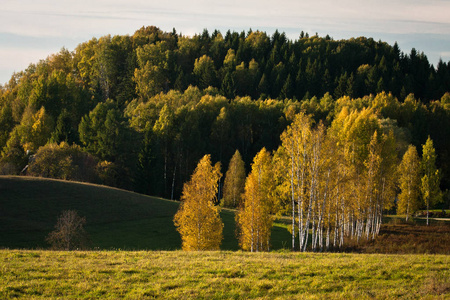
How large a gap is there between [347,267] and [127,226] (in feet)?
125

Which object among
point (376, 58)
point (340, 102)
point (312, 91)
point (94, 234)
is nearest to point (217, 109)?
point (340, 102)

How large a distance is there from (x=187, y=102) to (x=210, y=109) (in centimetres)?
752

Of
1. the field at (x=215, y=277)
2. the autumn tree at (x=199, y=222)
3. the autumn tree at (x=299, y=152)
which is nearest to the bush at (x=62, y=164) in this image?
the autumn tree at (x=199, y=222)

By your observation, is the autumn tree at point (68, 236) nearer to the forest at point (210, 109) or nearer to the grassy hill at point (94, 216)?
the grassy hill at point (94, 216)

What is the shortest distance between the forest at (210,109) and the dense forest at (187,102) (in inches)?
13.0

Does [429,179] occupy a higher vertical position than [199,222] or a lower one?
higher

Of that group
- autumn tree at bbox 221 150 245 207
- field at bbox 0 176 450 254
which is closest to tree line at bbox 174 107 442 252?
field at bbox 0 176 450 254

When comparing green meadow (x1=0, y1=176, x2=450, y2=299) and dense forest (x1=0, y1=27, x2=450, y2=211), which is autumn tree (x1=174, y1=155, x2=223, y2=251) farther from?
green meadow (x1=0, y1=176, x2=450, y2=299)

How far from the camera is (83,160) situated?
247 ft

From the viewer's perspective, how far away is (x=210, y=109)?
104m

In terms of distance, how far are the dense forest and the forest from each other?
33cm

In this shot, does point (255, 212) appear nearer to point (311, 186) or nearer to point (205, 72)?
point (311, 186)

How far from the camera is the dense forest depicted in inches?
3241

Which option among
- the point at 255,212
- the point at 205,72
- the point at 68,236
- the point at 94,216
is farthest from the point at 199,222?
the point at 205,72
